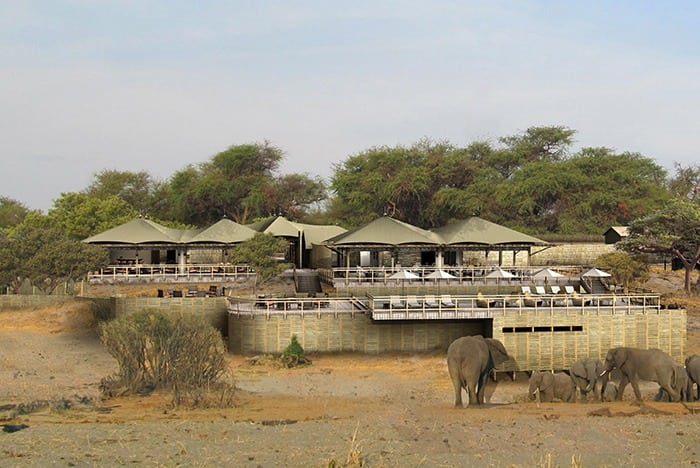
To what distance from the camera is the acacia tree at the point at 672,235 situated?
53000 mm

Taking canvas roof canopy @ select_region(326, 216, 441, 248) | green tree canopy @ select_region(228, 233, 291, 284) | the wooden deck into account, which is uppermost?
canvas roof canopy @ select_region(326, 216, 441, 248)

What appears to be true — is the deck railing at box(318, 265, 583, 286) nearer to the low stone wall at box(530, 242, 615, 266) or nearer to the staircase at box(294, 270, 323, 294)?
the staircase at box(294, 270, 323, 294)

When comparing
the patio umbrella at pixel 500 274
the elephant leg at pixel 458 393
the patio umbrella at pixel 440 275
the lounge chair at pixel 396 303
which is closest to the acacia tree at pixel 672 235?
the patio umbrella at pixel 500 274

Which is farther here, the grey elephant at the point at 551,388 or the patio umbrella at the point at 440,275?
the patio umbrella at the point at 440,275

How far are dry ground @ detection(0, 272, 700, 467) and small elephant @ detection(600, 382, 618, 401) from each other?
0.74 metres

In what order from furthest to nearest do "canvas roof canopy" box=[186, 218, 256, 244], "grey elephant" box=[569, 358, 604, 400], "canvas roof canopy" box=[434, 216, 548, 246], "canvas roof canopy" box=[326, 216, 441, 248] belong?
"canvas roof canopy" box=[186, 218, 256, 244] < "canvas roof canopy" box=[434, 216, 548, 246] < "canvas roof canopy" box=[326, 216, 441, 248] < "grey elephant" box=[569, 358, 604, 400]

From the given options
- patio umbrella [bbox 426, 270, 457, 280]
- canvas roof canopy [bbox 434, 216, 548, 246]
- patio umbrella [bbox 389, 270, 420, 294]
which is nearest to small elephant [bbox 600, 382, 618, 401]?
patio umbrella [bbox 426, 270, 457, 280]

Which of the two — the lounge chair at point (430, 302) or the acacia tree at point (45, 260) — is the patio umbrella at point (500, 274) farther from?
the acacia tree at point (45, 260)

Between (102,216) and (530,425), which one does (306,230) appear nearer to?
(102,216)

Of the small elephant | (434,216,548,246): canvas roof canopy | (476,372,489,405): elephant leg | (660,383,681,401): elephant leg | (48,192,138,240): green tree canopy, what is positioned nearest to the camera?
(476,372,489,405): elephant leg

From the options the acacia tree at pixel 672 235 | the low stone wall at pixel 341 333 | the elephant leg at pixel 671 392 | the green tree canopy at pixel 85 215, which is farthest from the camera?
the green tree canopy at pixel 85 215

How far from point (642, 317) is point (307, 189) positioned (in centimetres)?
6304

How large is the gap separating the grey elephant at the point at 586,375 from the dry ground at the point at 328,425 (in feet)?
4.62

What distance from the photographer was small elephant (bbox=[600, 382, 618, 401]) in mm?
28719
